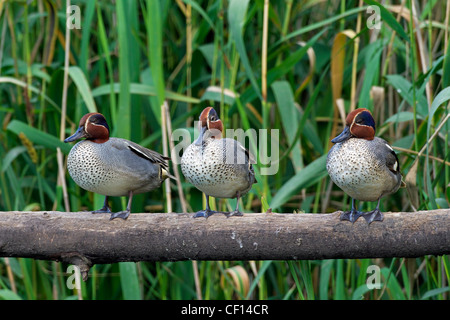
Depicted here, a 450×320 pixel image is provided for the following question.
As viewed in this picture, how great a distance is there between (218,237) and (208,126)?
317mm

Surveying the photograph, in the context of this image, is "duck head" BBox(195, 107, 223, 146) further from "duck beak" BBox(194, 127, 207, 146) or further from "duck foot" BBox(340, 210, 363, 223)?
"duck foot" BBox(340, 210, 363, 223)

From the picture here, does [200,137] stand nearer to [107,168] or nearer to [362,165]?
[107,168]

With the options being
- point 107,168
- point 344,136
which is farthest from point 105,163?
point 344,136

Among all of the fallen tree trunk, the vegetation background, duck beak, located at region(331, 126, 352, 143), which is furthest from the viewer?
the vegetation background

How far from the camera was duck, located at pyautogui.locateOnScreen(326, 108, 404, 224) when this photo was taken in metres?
1.61

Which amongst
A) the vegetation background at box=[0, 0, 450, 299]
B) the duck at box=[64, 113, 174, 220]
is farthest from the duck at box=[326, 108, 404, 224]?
the duck at box=[64, 113, 174, 220]

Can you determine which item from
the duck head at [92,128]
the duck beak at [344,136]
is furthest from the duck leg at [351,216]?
the duck head at [92,128]

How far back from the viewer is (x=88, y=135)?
176 cm

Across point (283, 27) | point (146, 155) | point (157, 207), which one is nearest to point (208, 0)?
point (283, 27)

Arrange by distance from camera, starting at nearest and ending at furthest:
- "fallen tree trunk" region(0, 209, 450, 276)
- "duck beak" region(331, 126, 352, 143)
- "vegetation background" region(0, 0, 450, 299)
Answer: "fallen tree trunk" region(0, 209, 450, 276), "duck beak" region(331, 126, 352, 143), "vegetation background" region(0, 0, 450, 299)

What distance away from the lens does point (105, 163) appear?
1.71m

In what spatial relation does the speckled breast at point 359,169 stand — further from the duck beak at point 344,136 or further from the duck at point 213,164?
the duck at point 213,164

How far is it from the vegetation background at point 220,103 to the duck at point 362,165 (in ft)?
1.25

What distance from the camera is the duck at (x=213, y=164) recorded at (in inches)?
65.6
